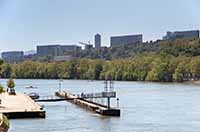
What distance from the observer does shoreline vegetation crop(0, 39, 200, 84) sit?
4379 inches

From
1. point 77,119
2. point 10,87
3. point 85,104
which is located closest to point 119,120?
point 77,119

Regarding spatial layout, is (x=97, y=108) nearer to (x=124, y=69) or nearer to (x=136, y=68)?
(x=136, y=68)

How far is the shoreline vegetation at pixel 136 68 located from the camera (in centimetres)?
11124

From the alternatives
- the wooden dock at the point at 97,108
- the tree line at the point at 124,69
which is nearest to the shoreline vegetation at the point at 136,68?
the tree line at the point at 124,69

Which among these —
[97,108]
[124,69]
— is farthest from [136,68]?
[97,108]

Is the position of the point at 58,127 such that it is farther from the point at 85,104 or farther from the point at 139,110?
the point at 85,104

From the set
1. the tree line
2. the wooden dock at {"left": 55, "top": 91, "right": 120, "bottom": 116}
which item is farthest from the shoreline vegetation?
the wooden dock at {"left": 55, "top": 91, "right": 120, "bottom": 116}

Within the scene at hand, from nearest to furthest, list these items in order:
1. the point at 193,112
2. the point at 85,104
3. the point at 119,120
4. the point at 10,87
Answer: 1. the point at 119,120
2. the point at 193,112
3. the point at 85,104
4. the point at 10,87

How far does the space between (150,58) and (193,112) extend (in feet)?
270

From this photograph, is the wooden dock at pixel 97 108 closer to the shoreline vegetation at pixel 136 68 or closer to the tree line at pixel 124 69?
the shoreline vegetation at pixel 136 68

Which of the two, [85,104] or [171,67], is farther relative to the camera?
[171,67]

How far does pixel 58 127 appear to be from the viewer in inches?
1246

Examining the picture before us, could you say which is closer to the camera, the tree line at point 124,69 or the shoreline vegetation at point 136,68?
the tree line at point 124,69

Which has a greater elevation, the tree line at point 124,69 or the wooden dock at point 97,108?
the tree line at point 124,69
